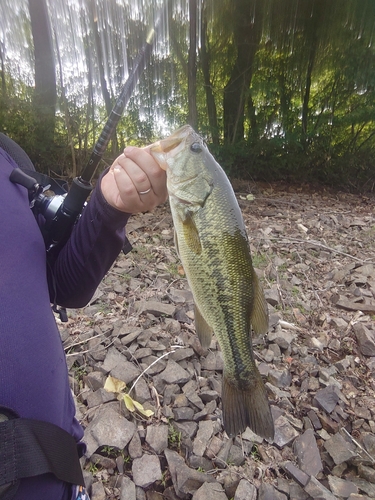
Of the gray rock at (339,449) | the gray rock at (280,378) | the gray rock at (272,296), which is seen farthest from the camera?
the gray rock at (272,296)

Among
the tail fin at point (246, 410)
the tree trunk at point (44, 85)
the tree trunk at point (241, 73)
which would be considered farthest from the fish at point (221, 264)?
the tree trunk at point (241, 73)

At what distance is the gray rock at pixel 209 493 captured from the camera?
1.82 m

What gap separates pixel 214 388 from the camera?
2.49 m

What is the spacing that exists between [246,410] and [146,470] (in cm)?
92

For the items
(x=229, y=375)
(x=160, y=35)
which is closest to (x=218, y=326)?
(x=229, y=375)

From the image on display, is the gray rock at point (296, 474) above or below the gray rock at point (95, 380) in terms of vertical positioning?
below

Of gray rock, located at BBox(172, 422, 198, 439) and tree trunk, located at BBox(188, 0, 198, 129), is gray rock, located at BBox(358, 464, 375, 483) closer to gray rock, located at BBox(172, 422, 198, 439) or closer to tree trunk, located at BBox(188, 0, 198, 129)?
gray rock, located at BBox(172, 422, 198, 439)

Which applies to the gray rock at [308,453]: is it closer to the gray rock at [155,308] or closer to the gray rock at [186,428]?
the gray rock at [186,428]

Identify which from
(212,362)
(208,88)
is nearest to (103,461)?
(212,362)

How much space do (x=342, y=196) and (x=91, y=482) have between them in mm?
9076

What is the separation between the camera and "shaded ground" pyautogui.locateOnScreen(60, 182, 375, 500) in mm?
1956

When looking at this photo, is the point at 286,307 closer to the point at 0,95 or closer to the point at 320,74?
the point at 0,95

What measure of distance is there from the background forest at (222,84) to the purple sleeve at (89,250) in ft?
17.6

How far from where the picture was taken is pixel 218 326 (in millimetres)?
1392
